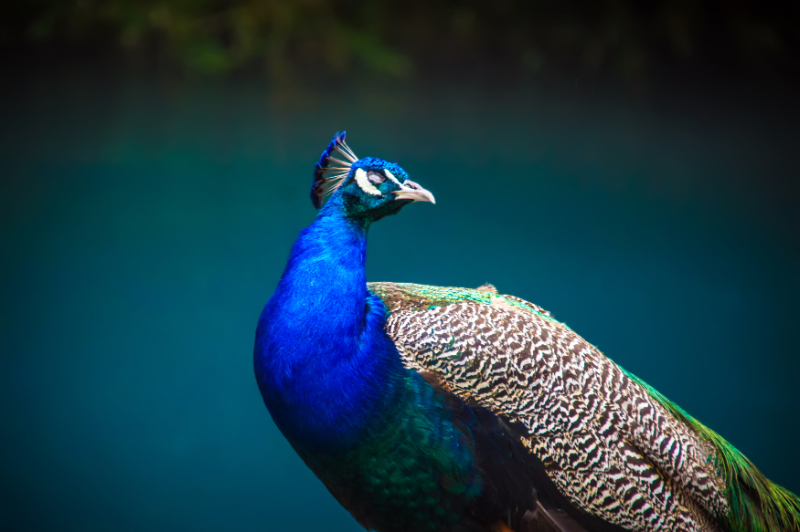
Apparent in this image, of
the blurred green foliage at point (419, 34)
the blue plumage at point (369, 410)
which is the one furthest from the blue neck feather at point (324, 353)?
the blurred green foliage at point (419, 34)

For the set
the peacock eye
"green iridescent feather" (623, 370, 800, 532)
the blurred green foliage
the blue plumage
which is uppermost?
the blurred green foliage

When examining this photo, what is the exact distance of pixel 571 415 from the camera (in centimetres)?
178

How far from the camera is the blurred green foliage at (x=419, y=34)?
2721 millimetres

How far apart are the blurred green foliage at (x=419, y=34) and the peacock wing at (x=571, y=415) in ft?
4.89

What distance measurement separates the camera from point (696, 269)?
3.05m

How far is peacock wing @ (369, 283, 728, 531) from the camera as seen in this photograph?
1764 millimetres

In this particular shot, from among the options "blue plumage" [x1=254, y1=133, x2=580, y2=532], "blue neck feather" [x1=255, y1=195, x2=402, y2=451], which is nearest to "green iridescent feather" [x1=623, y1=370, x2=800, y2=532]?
"blue plumage" [x1=254, y1=133, x2=580, y2=532]

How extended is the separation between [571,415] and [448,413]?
0.34m

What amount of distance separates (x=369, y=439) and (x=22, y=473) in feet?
6.32

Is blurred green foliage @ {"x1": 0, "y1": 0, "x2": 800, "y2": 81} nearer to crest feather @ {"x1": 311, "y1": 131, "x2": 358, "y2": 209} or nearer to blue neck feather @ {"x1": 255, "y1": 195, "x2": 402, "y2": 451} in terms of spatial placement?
crest feather @ {"x1": 311, "y1": 131, "x2": 358, "y2": 209}

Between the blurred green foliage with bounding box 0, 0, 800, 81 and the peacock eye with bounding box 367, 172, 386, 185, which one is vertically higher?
the blurred green foliage with bounding box 0, 0, 800, 81

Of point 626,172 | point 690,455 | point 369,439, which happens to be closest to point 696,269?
point 626,172

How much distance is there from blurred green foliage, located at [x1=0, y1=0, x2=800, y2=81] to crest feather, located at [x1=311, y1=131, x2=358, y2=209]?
100 centimetres

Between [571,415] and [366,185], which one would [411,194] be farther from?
[571,415]
